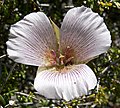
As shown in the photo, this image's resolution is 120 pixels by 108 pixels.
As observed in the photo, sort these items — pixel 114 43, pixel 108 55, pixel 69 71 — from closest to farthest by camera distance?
pixel 69 71 → pixel 108 55 → pixel 114 43

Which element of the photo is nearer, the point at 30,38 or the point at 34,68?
the point at 30,38

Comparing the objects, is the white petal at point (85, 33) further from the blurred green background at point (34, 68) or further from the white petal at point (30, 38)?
the blurred green background at point (34, 68)

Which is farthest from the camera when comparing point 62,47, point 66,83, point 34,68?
point 34,68

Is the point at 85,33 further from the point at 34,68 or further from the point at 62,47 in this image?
the point at 34,68

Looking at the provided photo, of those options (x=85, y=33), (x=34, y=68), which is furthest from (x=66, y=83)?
(x=34, y=68)

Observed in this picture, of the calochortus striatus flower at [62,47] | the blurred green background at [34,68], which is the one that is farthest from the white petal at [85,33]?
the blurred green background at [34,68]

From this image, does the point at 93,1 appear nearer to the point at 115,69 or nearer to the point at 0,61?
the point at 115,69

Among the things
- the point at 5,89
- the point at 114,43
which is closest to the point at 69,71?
the point at 5,89
